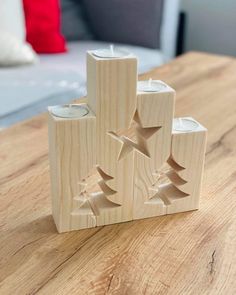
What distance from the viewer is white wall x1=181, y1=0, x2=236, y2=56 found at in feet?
9.35

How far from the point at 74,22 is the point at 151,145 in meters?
1.95

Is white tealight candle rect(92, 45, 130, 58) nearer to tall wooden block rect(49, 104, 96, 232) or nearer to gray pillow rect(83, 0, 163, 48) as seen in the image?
tall wooden block rect(49, 104, 96, 232)

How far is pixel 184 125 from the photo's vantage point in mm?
782

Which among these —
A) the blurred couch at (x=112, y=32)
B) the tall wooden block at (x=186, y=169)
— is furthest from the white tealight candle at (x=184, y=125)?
the blurred couch at (x=112, y=32)

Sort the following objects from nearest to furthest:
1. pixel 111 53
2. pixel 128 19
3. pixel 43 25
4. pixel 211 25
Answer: pixel 111 53
pixel 43 25
pixel 128 19
pixel 211 25

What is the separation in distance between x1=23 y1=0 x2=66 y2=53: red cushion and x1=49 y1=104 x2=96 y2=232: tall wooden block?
5.04 ft

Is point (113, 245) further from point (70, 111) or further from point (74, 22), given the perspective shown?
point (74, 22)

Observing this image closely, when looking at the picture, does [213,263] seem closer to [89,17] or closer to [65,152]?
[65,152]

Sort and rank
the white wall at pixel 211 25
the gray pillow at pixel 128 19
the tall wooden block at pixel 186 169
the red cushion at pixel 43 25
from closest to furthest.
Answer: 1. the tall wooden block at pixel 186 169
2. the red cushion at pixel 43 25
3. the gray pillow at pixel 128 19
4. the white wall at pixel 211 25

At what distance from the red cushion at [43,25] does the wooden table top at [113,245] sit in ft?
4.10

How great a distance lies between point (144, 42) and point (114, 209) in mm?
1837

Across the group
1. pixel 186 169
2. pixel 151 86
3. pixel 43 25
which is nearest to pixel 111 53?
pixel 151 86

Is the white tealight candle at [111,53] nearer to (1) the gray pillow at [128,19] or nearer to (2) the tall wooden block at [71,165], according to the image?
(2) the tall wooden block at [71,165]

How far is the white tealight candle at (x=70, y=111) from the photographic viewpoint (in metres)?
0.70
